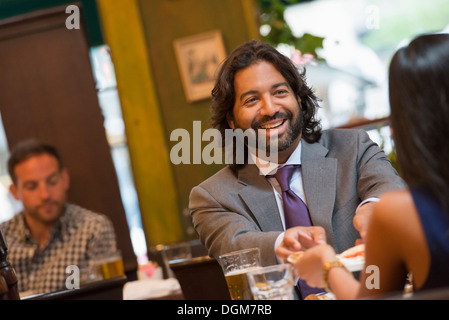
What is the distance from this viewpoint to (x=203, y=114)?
5527 millimetres

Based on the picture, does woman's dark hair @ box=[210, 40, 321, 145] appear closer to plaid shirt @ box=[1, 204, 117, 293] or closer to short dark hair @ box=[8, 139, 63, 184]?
plaid shirt @ box=[1, 204, 117, 293]

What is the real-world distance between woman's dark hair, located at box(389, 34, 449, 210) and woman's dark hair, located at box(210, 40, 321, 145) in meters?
1.21

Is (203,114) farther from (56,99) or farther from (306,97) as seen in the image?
(306,97)

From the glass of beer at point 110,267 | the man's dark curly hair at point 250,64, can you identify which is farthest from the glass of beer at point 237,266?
the glass of beer at point 110,267

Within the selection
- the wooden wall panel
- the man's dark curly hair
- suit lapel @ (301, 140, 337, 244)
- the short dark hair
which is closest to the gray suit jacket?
suit lapel @ (301, 140, 337, 244)

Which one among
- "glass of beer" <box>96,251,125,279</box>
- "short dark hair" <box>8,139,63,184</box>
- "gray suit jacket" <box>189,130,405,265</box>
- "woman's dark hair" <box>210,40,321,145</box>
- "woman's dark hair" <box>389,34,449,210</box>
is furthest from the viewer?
"short dark hair" <box>8,139,63,184</box>

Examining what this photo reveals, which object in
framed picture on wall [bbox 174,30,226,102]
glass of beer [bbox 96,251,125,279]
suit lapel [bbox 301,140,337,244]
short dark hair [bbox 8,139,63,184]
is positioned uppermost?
framed picture on wall [bbox 174,30,226,102]

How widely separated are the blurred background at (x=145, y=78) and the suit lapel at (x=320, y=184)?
1036 millimetres

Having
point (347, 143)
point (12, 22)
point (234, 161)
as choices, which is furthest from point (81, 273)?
point (12, 22)

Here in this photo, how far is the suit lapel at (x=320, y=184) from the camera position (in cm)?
226

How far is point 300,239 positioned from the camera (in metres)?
1.76

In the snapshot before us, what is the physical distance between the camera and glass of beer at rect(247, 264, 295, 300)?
53.2 inches

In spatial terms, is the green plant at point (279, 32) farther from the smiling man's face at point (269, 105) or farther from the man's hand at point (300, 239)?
the man's hand at point (300, 239)
